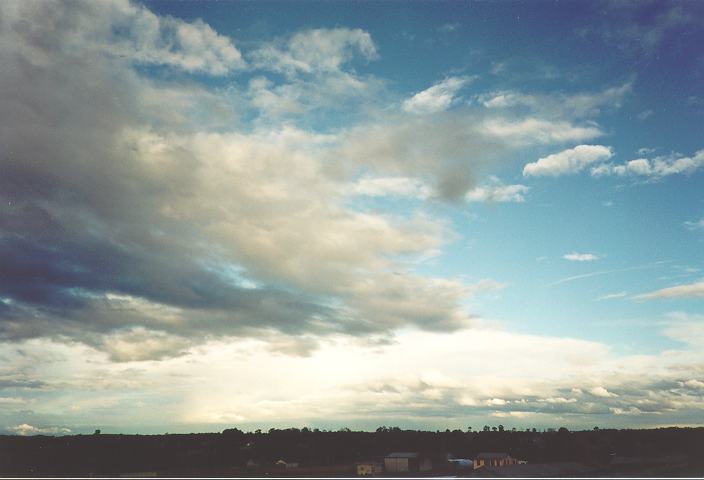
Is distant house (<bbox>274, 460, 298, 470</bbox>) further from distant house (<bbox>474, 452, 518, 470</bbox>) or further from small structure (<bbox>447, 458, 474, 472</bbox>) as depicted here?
distant house (<bbox>474, 452, 518, 470</bbox>)

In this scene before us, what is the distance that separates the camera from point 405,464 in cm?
12019

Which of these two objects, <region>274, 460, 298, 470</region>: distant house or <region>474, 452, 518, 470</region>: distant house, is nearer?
A: <region>274, 460, 298, 470</region>: distant house

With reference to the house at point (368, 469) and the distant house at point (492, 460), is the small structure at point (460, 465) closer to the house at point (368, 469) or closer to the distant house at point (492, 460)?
the distant house at point (492, 460)

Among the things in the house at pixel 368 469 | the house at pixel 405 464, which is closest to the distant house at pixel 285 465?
the house at pixel 368 469

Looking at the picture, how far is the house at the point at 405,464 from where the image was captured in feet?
391

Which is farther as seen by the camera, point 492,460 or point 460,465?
point 492,460

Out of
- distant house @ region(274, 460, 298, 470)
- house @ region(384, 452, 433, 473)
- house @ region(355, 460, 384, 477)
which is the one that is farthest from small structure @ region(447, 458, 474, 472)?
distant house @ region(274, 460, 298, 470)

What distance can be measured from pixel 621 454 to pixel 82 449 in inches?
5970

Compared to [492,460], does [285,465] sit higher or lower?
lower

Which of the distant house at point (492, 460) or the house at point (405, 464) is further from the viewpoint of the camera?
the distant house at point (492, 460)

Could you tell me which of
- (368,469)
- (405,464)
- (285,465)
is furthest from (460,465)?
(285,465)

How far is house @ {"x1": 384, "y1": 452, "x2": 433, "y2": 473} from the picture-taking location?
119225mm

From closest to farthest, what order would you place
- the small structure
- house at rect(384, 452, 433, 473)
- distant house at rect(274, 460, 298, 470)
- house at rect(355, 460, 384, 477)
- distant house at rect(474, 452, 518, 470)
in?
house at rect(355, 460, 384, 477) < house at rect(384, 452, 433, 473) < distant house at rect(274, 460, 298, 470) < the small structure < distant house at rect(474, 452, 518, 470)

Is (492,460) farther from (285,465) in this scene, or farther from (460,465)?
(285,465)
